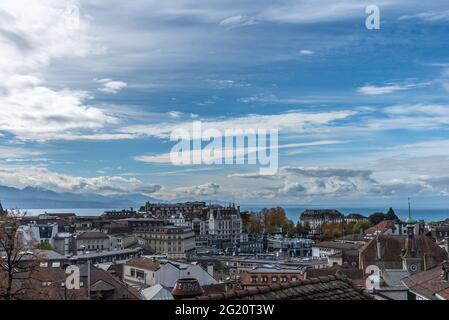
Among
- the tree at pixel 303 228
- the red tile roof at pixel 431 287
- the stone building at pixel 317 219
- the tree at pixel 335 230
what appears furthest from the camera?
the stone building at pixel 317 219

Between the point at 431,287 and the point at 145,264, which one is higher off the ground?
the point at 431,287

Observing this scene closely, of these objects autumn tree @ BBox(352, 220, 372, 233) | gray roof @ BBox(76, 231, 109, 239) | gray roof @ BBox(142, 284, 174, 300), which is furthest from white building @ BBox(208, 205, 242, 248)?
gray roof @ BBox(142, 284, 174, 300)

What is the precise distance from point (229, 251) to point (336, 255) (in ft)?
49.1

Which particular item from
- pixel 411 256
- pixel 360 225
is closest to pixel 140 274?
pixel 411 256

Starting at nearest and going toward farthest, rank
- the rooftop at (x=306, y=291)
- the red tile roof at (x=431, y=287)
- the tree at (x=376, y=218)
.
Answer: the rooftop at (x=306, y=291) < the red tile roof at (x=431, y=287) < the tree at (x=376, y=218)

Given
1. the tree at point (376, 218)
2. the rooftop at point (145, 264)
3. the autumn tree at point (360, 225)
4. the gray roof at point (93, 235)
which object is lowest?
the rooftop at point (145, 264)

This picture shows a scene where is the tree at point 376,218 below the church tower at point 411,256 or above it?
above

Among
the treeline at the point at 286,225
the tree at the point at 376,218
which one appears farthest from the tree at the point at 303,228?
the tree at the point at 376,218

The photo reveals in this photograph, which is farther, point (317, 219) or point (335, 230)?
point (317, 219)

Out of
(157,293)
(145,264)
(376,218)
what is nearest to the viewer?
(157,293)

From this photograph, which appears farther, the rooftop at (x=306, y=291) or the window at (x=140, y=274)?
the window at (x=140, y=274)

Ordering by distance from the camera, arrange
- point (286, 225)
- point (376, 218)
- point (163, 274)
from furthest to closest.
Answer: point (286, 225) → point (376, 218) → point (163, 274)

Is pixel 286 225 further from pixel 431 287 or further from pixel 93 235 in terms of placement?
pixel 431 287

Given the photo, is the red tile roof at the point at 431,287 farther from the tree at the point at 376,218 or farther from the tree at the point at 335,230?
the tree at the point at 335,230
